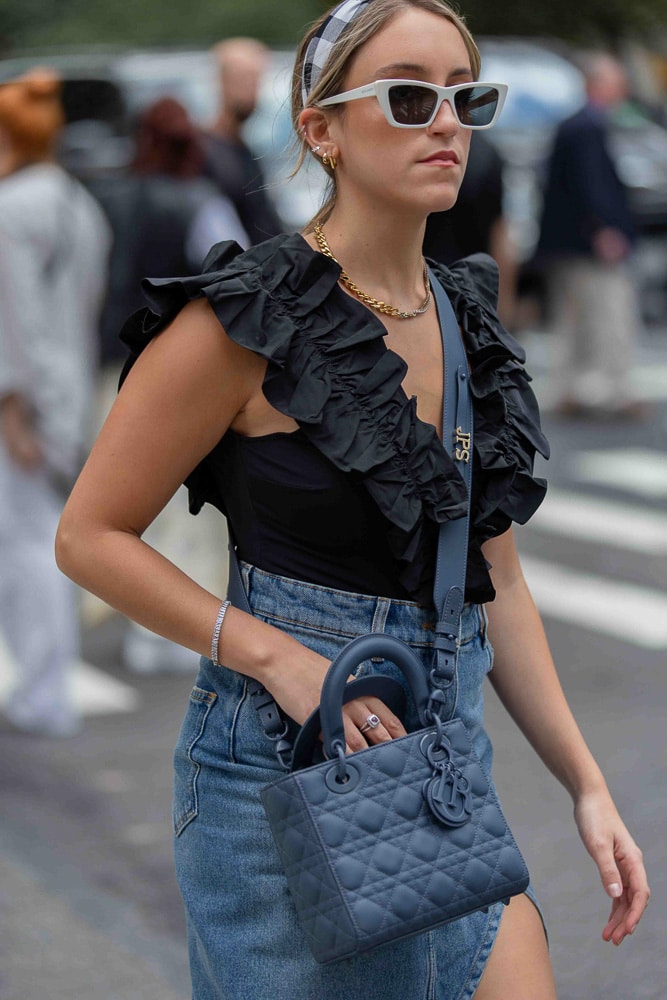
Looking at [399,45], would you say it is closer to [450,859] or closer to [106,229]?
[450,859]

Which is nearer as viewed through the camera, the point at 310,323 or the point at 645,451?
the point at 310,323

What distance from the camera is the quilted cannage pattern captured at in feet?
5.81

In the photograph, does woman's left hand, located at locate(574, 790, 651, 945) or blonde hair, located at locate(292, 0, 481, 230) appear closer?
blonde hair, located at locate(292, 0, 481, 230)

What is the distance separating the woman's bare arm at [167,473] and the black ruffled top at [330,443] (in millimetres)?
35

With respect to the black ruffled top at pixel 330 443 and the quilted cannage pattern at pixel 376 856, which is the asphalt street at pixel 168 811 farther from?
the black ruffled top at pixel 330 443

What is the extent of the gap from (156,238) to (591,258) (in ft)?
18.1

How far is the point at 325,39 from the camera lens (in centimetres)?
213

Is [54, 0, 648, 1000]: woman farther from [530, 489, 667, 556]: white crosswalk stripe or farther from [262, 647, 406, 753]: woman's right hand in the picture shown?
[530, 489, 667, 556]: white crosswalk stripe

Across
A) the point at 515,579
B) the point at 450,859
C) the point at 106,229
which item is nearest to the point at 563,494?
the point at 106,229

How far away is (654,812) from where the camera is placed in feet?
15.3

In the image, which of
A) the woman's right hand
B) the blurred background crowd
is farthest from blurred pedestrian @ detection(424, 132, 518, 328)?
the woman's right hand

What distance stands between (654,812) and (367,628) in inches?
114

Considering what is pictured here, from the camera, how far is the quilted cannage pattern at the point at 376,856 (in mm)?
1771

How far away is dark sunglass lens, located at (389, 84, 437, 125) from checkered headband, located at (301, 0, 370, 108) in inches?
5.6
